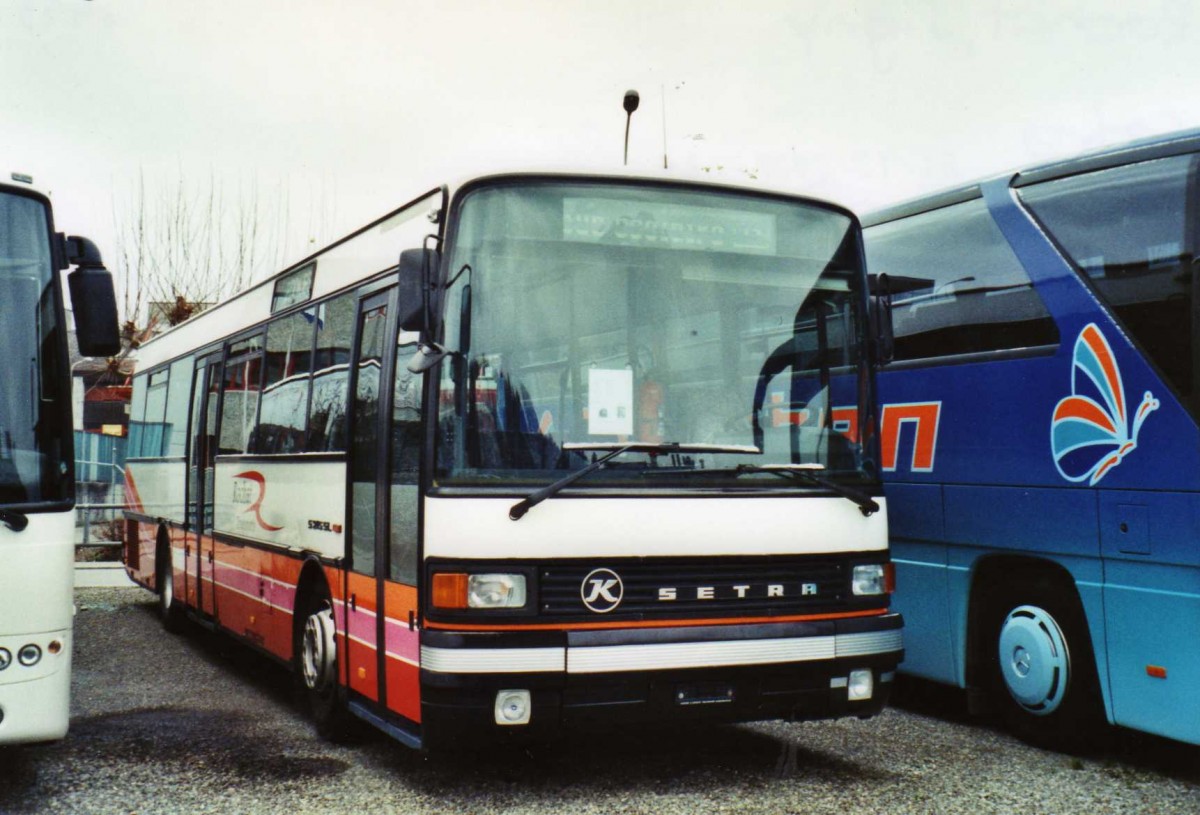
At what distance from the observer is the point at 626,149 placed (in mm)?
7848

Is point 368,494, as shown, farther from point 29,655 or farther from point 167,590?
point 167,590

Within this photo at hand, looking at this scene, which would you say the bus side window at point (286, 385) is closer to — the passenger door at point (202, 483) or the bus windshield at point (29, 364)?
the passenger door at point (202, 483)

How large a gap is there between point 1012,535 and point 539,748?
115 inches

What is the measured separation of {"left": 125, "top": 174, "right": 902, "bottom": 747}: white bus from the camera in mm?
5680

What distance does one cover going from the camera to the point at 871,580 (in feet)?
20.9

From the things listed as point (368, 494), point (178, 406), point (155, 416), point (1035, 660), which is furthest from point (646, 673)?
point (155, 416)

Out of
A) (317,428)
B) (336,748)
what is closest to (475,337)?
(317,428)

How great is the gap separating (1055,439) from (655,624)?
266 centimetres

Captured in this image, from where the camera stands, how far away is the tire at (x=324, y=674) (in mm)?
7336

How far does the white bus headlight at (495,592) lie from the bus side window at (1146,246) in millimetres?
3327

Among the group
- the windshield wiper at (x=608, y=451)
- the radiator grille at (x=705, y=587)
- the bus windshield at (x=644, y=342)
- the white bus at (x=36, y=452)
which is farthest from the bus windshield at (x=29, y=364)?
the radiator grille at (x=705, y=587)

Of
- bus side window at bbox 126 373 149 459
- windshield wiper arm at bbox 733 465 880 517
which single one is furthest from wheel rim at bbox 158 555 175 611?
windshield wiper arm at bbox 733 465 880 517

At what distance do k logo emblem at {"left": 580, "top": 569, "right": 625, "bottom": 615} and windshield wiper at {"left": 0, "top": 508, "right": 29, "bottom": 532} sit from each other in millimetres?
2480

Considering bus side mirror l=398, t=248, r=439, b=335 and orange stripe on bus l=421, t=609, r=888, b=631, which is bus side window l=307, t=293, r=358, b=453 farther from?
orange stripe on bus l=421, t=609, r=888, b=631
